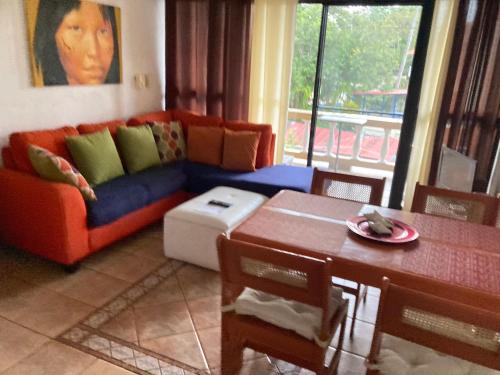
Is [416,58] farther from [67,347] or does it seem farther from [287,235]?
[67,347]

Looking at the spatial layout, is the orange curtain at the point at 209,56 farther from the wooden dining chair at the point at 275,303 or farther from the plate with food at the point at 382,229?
the wooden dining chair at the point at 275,303

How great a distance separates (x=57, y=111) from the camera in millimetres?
3416

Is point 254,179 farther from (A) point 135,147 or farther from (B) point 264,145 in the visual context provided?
(A) point 135,147

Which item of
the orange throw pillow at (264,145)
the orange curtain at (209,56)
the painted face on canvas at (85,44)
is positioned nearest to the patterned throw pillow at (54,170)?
the painted face on canvas at (85,44)

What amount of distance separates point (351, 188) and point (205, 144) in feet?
6.25

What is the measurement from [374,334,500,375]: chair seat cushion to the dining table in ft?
0.68

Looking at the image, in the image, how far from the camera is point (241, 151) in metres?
3.79

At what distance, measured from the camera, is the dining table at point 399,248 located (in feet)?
4.74

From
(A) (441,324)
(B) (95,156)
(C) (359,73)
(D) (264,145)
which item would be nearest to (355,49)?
(C) (359,73)

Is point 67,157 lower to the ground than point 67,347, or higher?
higher

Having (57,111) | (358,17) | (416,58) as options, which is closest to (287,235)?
(57,111)

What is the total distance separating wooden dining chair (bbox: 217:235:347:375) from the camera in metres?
1.37

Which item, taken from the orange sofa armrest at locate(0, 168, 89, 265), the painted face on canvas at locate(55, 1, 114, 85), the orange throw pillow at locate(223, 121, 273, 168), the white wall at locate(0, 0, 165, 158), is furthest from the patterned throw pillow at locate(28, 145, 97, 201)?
the orange throw pillow at locate(223, 121, 273, 168)

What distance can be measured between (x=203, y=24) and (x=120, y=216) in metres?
2.45
